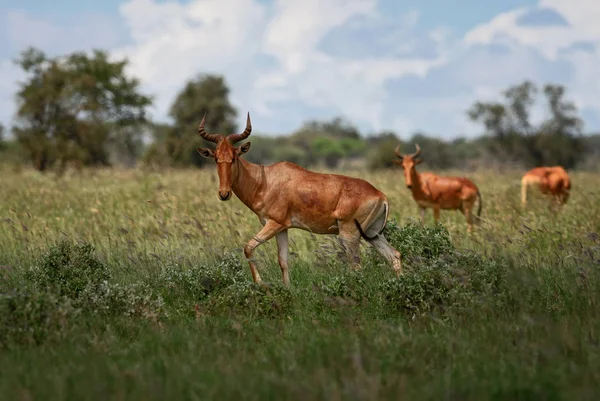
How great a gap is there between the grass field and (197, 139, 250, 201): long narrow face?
951mm

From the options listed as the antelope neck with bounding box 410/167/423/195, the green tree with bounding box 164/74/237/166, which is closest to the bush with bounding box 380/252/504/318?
the antelope neck with bounding box 410/167/423/195

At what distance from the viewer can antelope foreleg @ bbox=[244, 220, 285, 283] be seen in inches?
355

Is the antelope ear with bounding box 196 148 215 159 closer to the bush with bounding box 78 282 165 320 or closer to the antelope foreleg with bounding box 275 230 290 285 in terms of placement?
the antelope foreleg with bounding box 275 230 290 285

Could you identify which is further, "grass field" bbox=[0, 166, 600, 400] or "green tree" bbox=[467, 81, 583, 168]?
"green tree" bbox=[467, 81, 583, 168]

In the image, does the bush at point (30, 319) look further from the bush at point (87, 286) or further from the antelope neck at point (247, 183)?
the antelope neck at point (247, 183)

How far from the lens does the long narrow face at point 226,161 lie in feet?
30.0

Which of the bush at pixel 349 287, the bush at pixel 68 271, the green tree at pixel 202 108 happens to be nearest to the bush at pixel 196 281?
the bush at pixel 68 271

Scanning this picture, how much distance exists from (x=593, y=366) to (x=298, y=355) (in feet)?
7.20

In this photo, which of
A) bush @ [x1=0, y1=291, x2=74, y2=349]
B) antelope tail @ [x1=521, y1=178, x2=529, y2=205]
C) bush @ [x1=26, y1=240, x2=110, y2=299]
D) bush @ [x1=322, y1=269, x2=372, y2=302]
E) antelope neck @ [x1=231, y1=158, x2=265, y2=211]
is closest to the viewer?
bush @ [x1=0, y1=291, x2=74, y2=349]

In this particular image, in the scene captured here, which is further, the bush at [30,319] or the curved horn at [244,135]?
the curved horn at [244,135]

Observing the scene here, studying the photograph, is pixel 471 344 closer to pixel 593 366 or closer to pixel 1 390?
pixel 593 366

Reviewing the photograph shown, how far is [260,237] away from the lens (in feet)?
30.5

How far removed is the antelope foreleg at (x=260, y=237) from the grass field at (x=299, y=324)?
0.62 feet

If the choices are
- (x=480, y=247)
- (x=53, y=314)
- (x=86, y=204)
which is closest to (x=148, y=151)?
(x=86, y=204)
